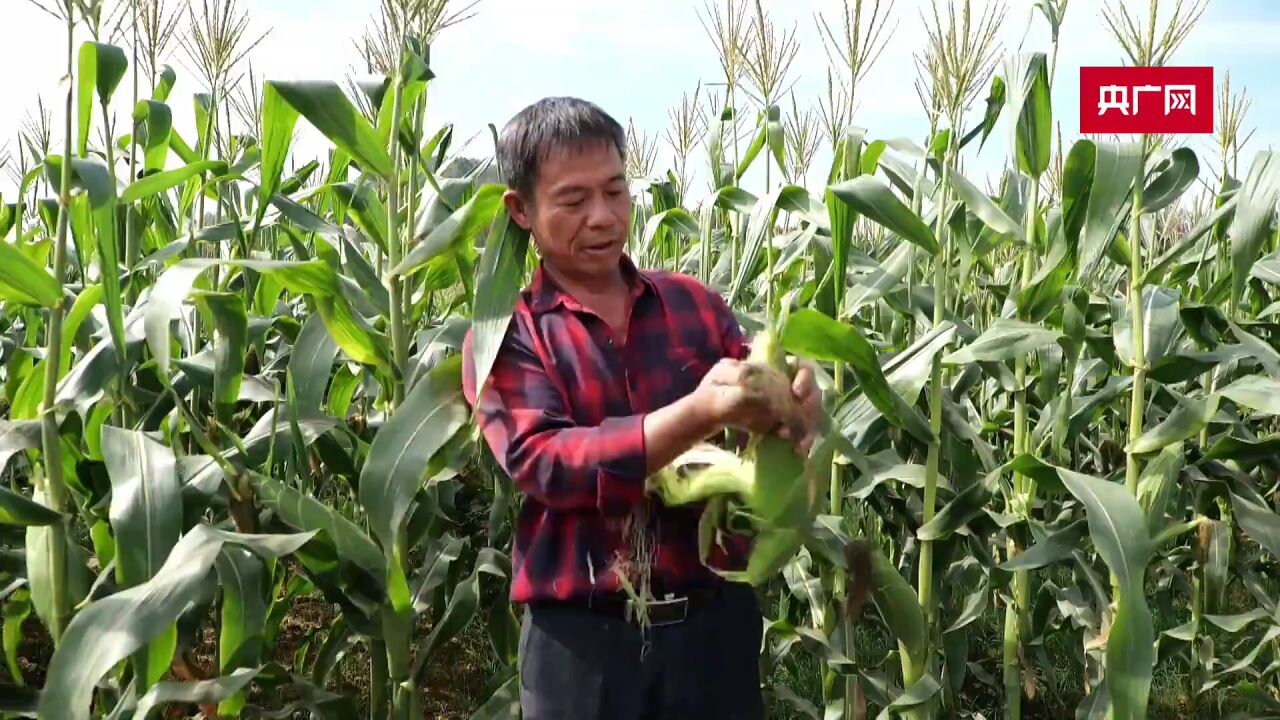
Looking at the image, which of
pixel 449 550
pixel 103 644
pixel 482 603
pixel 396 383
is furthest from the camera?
pixel 482 603

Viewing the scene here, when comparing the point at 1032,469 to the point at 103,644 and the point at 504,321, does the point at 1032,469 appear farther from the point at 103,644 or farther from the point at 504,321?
the point at 103,644

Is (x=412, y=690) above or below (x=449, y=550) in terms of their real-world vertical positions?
below

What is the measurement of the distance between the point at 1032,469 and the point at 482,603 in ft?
7.86

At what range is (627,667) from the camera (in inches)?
76.9

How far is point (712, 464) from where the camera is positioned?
5.51 ft

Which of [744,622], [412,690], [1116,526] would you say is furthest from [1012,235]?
[412,690]

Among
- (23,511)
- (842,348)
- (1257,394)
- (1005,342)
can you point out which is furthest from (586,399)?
(1257,394)

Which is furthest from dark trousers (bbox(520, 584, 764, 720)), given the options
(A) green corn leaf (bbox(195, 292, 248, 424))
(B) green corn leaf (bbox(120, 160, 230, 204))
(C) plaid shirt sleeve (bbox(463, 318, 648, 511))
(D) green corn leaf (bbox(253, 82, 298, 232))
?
(B) green corn leaf (bbox(120, 160, 230, 204))

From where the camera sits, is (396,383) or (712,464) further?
(396,383)

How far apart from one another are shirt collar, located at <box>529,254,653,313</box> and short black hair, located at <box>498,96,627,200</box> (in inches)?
6.6

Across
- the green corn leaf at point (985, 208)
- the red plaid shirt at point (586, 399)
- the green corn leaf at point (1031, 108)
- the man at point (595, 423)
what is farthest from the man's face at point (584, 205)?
the green corn leaf at point (1031, 108)

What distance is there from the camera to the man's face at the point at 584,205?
6.15 feet

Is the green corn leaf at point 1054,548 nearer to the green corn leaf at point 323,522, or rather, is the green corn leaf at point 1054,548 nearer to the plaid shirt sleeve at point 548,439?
the plaid shirt sleeve at point 548,439

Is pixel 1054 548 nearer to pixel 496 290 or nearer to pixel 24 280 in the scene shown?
pixel 496 290
